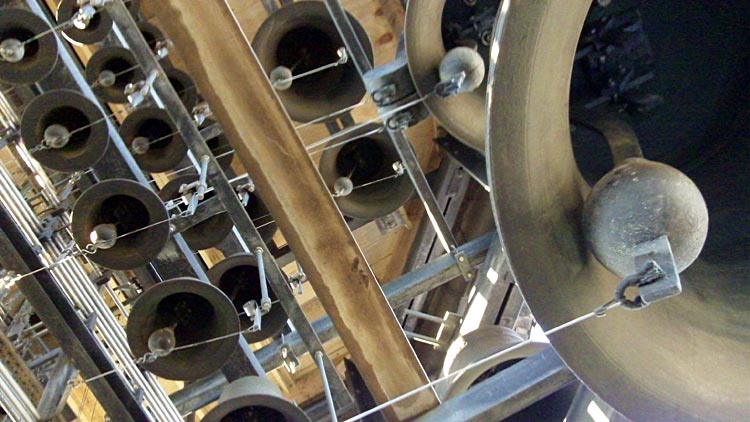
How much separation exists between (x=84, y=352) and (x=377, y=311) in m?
0.96

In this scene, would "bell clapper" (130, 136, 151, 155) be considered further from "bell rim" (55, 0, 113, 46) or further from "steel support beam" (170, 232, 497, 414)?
"steel support beam" (170, 232, 497, 414)

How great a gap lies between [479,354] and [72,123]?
1.74 m

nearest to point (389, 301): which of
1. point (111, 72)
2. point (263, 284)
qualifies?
point (263, 284)

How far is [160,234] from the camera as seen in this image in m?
2.20

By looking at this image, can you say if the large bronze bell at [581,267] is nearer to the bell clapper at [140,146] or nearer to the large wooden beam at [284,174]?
the large wooden beam at [284,174]

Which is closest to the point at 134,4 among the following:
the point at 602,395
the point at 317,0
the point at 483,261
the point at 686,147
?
the point at 317,0

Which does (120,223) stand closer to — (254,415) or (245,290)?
(245,290)

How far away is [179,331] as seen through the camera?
82.2 inches

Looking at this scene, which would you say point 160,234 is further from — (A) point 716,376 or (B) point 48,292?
(A) point 716,376

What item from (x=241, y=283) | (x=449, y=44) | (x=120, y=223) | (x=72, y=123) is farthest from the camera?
(x=241, y=283)

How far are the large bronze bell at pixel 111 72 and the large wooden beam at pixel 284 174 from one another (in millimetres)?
1296

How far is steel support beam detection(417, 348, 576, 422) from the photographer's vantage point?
2090 mm

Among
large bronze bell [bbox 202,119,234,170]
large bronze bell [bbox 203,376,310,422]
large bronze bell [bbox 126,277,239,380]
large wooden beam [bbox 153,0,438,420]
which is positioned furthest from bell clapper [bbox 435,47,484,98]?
large bronze bell [bbox 202,119,234,170]

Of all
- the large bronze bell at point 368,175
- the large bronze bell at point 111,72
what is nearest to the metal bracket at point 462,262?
the large bronze bell at point 368,175
